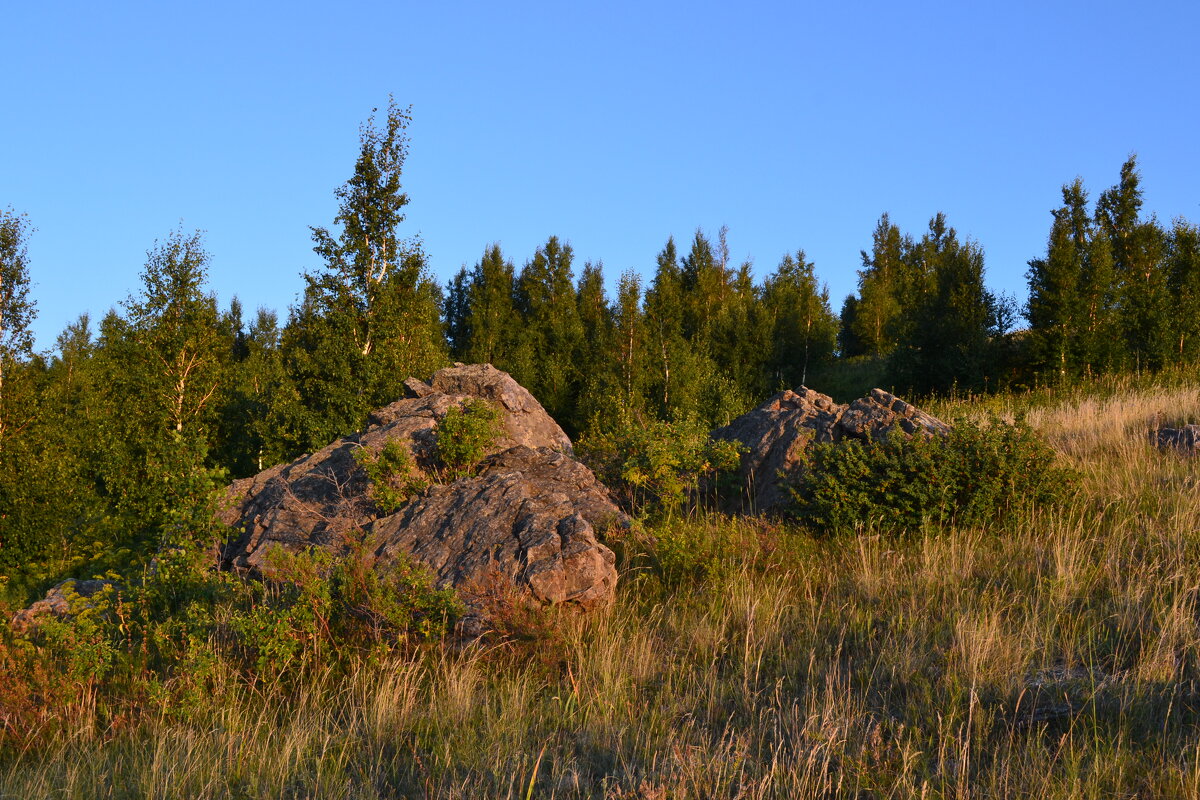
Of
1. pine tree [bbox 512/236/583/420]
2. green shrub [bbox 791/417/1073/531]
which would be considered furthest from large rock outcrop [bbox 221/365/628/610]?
pine tree [bbox 512/236/583/420]

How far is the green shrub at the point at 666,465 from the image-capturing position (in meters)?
9.12

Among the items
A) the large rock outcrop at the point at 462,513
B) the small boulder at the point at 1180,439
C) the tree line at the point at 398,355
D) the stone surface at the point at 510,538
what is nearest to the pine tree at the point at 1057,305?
the tree line at the point at 398,355

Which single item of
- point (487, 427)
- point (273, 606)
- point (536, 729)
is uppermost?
point (487, 427)

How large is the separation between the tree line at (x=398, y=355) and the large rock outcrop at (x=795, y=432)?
1.14 m

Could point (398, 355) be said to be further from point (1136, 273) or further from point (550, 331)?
point (1136, 273)

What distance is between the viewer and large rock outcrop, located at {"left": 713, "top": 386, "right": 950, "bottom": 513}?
30.4 feet

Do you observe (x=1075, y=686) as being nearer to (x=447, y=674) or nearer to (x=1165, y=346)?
(x=447, y=674)

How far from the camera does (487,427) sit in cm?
962

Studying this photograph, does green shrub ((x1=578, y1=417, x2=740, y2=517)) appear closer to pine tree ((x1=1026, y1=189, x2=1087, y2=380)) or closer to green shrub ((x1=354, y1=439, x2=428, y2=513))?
green shrub ((x1=354, y1=439, x2=428, y2=513))

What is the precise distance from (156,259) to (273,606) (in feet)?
81.6

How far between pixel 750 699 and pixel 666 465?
14.7ft

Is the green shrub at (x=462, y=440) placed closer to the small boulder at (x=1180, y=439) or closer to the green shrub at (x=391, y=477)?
the green shrub at (x=391, y=477)

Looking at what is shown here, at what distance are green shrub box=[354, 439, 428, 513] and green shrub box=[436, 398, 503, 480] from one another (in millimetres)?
529

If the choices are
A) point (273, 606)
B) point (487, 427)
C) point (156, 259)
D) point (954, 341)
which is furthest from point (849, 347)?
point (273, 606)
